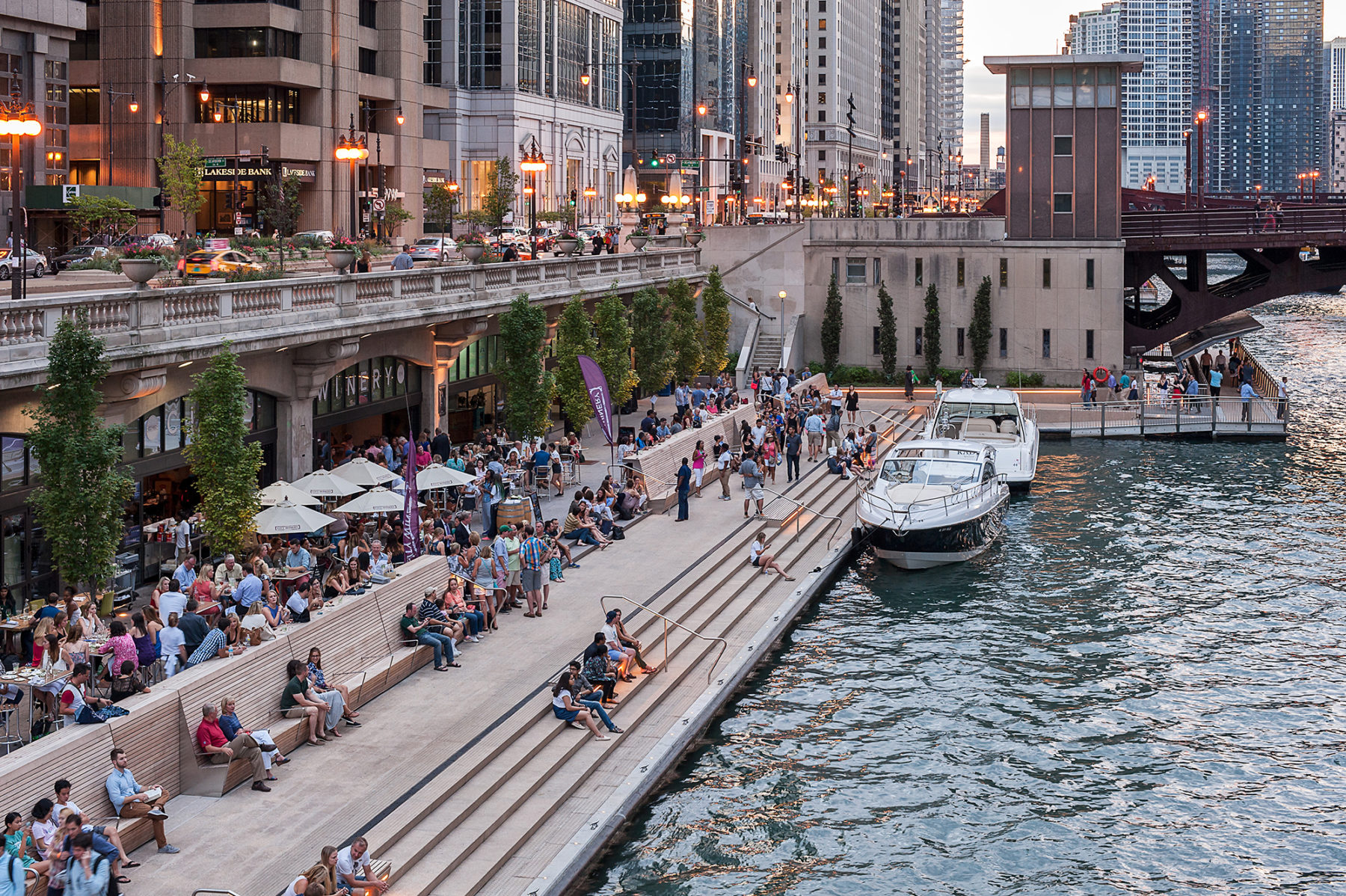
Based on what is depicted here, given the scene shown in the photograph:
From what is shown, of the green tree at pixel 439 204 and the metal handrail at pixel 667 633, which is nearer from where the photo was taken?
the metal handrail at pixel 667 633

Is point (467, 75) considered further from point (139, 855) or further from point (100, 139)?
point (139, 855)

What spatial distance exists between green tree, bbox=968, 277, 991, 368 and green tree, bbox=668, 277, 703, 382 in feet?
58.6

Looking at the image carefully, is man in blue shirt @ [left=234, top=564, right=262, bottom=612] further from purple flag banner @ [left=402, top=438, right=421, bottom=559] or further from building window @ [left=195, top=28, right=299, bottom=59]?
building window @ [left=195, top=28, right=299, bottom=59]

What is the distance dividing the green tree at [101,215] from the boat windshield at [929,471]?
3652 centimetres

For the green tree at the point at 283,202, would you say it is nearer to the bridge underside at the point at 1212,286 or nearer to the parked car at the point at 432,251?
the parked car at the point at 432,251

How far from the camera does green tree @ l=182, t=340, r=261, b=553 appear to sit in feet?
83.8

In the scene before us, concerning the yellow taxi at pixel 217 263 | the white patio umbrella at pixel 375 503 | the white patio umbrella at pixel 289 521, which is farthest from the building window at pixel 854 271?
the white patio umbrella at pixel 289 521

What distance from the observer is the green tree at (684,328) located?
58750mm

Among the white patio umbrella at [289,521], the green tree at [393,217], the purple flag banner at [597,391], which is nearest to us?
the white patio umbrella at [289,521]

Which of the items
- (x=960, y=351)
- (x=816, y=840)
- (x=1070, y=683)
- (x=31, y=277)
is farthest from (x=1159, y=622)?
(x=960, y=351)

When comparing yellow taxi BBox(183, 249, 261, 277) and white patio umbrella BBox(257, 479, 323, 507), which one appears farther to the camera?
yellow taxi BBox(183, 249, 261, 277)

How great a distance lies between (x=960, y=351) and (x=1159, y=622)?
4063cm

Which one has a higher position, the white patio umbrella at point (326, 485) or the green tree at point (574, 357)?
the green tree at point (574, 357)

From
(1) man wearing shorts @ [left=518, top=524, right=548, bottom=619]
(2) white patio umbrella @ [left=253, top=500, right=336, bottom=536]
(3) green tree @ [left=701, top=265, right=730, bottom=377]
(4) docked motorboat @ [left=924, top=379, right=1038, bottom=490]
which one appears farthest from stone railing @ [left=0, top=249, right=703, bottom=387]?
(3) green tree @ [left=701, top=265, right=730, bottom=377]
